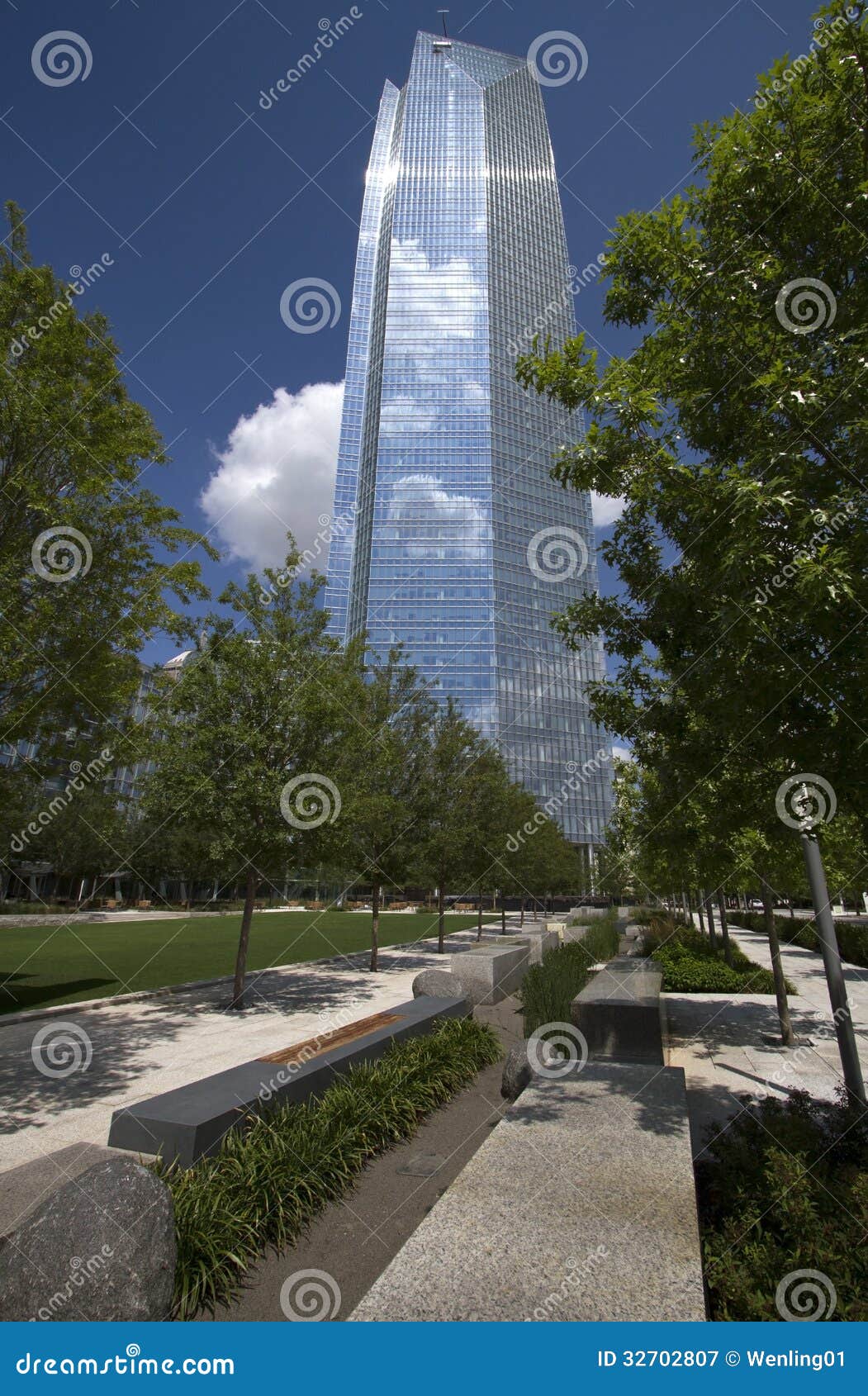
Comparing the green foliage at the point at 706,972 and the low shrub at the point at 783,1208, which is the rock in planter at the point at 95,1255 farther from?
the green foliage at the point at 706,972

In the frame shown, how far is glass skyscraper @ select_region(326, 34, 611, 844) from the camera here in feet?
344

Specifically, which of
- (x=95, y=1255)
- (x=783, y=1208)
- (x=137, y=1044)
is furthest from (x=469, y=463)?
(x=95, y=1255)

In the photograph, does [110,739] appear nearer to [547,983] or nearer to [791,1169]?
[547,983]

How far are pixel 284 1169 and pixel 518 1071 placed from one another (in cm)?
333

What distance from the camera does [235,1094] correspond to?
19.1 ft

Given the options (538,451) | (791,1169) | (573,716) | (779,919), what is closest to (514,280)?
(538,451)

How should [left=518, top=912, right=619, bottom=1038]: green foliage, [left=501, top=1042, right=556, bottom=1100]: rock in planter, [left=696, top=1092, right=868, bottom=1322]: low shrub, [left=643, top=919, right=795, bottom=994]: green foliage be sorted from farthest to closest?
1. [left=643, top=919, right=795, bottom=994]: green foliage
2. [left=518, top=912, right=619, bottom=1038]: green foliage
3. [left=501, top=1042, right=556, bottom=1100]: rock in planter
4. [left=696, top=1092, right=868, bottom=1322]: low shrub

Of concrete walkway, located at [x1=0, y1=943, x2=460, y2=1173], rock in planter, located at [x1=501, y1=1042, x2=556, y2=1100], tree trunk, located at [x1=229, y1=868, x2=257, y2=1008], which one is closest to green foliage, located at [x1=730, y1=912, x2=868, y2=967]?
rock in planter, located at [x1=501, y1=1042, x2=556, y2=1100]

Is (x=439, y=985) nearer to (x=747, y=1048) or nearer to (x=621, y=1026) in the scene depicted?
(x=621, y=1026)

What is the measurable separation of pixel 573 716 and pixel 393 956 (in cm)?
9088

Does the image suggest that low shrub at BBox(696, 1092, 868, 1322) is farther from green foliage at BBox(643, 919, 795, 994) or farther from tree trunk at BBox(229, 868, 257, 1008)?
green foliage at BBox(643, 919, 795, 994)

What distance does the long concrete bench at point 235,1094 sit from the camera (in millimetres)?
5094

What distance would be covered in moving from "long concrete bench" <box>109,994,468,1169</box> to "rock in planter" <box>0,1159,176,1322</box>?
Result: 4.93 ft

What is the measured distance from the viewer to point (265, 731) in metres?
13.2
